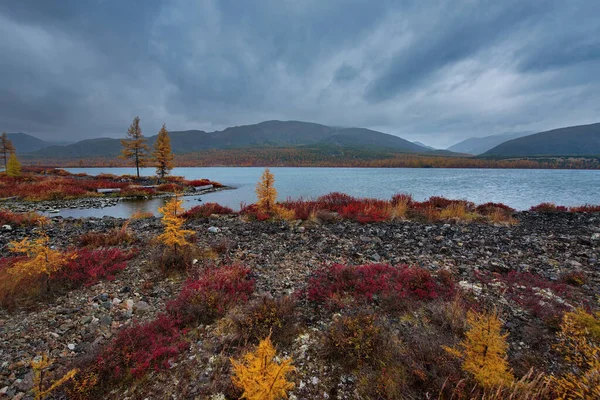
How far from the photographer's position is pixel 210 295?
5.55 meters

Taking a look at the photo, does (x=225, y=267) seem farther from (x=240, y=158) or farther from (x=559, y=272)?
(x=240, y=158)

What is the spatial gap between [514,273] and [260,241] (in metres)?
8.17

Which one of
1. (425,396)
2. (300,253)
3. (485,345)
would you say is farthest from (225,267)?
(485,345)

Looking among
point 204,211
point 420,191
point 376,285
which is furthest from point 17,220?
point 420,191

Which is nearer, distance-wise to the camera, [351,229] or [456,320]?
[456,320]

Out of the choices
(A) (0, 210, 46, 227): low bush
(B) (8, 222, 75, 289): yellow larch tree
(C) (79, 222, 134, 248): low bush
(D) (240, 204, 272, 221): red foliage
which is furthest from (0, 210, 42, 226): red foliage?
(D) (240, 204, 272, 221): red foliage

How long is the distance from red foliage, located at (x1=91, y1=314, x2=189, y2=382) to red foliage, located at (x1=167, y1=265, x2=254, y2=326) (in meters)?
0.37

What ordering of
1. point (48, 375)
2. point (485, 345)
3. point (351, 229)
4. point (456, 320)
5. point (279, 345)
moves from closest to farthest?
point (485, 345) → point (48, 375) → point (279, 345) → point (456, 320) → point (351, 229)

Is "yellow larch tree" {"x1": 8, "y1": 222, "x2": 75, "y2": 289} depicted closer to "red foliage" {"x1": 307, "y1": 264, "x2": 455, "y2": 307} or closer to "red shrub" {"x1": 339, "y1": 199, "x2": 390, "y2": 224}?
"red foliage" {"x1": 307, "y1": 264, "x2": 455, "y2": 307}

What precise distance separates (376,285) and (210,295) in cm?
385

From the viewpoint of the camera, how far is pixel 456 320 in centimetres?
467

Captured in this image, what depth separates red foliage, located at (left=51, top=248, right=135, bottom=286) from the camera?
628 centimetres

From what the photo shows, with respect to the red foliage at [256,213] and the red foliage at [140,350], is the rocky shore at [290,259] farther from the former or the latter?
the red foliage at [256,213]

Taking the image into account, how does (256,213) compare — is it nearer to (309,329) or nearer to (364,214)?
(364,214)
